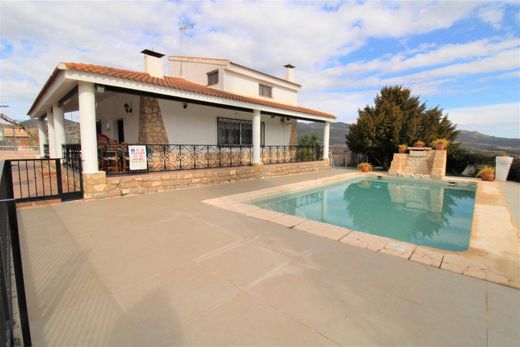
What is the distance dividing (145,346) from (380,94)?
62.8 ft

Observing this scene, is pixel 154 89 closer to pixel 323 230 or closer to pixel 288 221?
pixel 288 221

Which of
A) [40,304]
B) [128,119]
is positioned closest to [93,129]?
[128,119]

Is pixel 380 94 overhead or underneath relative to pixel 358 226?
overhead

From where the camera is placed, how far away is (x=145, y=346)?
5.86 feet

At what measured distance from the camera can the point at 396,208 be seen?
767 centimetres

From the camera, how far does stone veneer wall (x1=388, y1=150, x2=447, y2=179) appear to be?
42.2ft

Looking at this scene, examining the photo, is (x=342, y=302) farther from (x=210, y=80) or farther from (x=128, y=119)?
(x=210, y=80)

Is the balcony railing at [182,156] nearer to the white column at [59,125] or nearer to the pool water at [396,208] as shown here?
the white column at [59,125]

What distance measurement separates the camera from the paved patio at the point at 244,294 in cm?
192

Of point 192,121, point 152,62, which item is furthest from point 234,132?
point 152,62

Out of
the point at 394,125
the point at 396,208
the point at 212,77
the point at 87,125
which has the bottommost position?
the point at 396,208

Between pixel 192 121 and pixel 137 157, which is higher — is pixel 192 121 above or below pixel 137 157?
above

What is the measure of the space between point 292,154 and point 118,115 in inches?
389

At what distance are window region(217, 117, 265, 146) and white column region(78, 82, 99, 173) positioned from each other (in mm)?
5828
